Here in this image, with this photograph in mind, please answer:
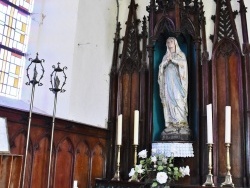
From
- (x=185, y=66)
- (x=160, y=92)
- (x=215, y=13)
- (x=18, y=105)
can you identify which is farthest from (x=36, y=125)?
(x=215, y=13)

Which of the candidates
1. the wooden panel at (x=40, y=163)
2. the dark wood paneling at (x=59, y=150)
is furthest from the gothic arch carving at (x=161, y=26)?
the wooden panel at (x=40, y=163)

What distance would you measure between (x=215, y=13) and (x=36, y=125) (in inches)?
127

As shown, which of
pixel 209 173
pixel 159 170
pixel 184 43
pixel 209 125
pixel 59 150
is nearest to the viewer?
pixel 159 170

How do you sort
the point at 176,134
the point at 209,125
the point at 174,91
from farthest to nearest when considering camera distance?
1. the point at 174,91
2. the point at 176,134
3. the point at 209,125

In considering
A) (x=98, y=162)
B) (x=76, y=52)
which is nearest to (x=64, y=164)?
(x=98, y=162)

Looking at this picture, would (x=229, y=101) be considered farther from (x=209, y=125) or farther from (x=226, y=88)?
(x=209, y=125)

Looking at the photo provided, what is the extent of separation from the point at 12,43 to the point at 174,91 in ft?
8.30

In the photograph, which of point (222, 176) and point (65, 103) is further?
point (65, 103)

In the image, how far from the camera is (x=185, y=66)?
5133 millimetres

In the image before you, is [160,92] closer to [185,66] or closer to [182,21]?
[185,66]

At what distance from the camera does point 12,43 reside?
5.00 meters

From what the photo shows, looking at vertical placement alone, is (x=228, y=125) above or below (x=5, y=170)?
above

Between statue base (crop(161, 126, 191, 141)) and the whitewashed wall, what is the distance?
1159 mm

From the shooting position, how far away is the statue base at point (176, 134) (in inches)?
193
